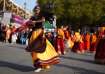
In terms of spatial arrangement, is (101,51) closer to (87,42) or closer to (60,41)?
(60,41)

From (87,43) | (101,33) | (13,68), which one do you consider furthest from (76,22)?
(13,68)

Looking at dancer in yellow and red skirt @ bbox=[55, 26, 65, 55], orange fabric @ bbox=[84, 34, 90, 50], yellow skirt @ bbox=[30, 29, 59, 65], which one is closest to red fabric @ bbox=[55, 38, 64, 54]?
dancer in yellow and red skirt @ bbox=[55, 26, 65, 55]

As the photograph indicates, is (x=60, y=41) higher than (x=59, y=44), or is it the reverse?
(x=60, y=41)

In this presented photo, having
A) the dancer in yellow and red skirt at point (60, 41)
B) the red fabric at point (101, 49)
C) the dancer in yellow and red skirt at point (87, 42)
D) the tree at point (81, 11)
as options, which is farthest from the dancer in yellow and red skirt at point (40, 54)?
the tree at point (81, 11)

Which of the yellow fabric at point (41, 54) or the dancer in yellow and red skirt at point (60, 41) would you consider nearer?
the yellow fabric at point (41, 54)

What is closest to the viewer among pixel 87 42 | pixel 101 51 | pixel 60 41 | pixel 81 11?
pixel 101 51

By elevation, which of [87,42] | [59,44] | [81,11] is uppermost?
[81,11]

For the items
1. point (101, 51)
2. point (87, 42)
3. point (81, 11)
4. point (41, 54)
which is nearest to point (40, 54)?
point (41, 54)

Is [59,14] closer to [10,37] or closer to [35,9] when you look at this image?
[10,37]

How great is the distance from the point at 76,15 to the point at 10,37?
107 feet

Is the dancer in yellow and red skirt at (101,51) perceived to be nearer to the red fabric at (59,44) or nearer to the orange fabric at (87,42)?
the red fabric at (59,44)

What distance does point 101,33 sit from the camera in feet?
60.4

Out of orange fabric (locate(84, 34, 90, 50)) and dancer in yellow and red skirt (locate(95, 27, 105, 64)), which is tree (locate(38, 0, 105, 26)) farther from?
dancer in yellow and red skirt (locate(95, 27, 105, 64))

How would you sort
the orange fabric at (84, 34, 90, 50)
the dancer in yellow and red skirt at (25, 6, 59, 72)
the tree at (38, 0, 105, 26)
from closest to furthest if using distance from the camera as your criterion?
1. the dancer in yellow and red skirt at (25, 6, 59, 72)
2. the orange fabric at (84, 34, 90, 50)
3. the tree at (38, 0, 105, 26)
